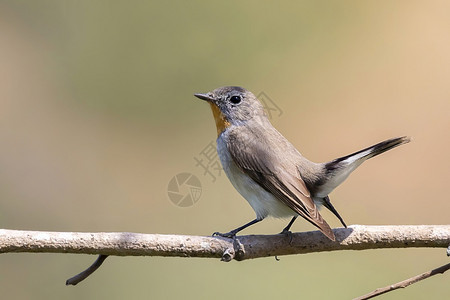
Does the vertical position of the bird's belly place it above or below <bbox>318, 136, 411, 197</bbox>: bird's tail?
below

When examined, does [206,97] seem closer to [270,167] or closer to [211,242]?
[270,167]

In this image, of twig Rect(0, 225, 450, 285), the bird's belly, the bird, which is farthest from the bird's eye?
twig Rect(0, 225, 450, 285)

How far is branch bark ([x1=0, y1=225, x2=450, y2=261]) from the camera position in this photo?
1.68m

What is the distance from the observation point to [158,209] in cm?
388

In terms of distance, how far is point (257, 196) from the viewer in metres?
2.41

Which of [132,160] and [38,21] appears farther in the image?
[38,21]

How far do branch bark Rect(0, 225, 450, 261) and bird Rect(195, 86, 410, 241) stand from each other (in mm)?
117

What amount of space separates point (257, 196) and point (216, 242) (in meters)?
0.61

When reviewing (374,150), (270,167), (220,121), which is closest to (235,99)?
(220,121)

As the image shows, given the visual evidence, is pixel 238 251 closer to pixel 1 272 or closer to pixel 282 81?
pixel 1 272

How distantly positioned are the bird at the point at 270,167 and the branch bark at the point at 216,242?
0.39 feet

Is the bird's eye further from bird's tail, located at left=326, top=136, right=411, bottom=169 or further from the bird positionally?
bird's tail, located at left=326, top=136, right=411, bottom=169

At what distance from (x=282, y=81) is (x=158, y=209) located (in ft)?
4.25

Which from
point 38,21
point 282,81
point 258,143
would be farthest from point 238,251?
point 38,21
